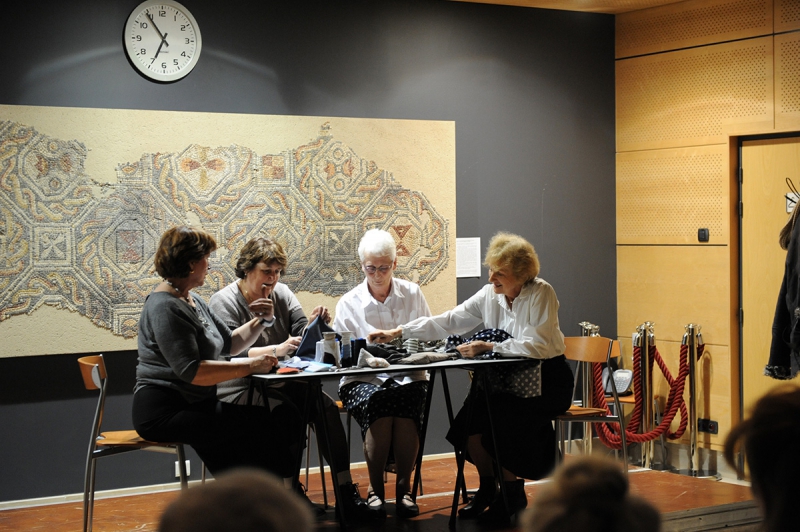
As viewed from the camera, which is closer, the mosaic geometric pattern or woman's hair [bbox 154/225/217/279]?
woman's hair [bbox 154/225/217/279]

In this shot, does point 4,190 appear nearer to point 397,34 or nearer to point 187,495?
point 397,34

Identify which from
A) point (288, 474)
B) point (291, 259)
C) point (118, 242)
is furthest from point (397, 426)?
point (118, 242)

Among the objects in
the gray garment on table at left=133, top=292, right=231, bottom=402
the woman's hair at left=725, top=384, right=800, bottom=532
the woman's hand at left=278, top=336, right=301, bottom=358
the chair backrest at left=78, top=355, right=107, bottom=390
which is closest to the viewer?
the woman's hair at left=725, top=384, right=800, bottom=532

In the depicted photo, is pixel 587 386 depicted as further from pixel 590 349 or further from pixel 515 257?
pixel 515 257

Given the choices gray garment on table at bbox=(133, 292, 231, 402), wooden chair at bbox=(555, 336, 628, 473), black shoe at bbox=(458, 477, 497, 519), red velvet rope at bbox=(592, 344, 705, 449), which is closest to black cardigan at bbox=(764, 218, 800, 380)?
wooden chair at bbox=(555, 336, 628, 473)

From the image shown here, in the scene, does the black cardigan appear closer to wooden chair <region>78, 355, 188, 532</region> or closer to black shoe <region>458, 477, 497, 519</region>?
black shoe <region>458, 477, 497, 519</region>

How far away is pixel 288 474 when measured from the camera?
12.8 feet

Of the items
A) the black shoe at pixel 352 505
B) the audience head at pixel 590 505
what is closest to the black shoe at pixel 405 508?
the black shoe at pixel 352 505

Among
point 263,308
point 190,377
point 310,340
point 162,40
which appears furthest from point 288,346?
point 162,40

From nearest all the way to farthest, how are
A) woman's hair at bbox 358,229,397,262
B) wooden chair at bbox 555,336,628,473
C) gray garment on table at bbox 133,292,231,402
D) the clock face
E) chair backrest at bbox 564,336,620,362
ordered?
gray garment on table at bbox 133,292,231,402 < wooden chair at bbox 555,336,628,473 < woman's hair at bbox 358,229,397,262 < chair backrest at bbox 564,336,620,362 < the clock face

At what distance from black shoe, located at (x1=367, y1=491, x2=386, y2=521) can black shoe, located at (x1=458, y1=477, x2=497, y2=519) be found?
0.41m

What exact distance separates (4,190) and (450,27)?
9.87ft

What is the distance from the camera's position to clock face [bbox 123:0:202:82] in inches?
198

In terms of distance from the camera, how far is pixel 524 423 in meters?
4.27
